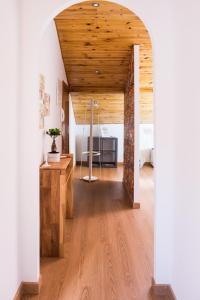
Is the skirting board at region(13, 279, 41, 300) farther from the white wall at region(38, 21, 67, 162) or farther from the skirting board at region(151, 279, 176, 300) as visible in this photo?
the white wall at region(38, 21, 67, 162)

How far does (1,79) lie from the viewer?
1558 mm

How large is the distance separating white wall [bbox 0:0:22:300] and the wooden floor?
0.43 meters

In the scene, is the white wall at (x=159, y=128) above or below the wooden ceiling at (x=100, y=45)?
below

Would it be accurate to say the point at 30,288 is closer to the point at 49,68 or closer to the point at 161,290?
the point at 161,290

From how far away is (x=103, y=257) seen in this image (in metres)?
2.63

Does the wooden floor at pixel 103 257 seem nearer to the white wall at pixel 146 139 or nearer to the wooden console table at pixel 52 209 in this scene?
the wooden console table at pixel 52 209

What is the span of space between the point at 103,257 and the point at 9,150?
1.48 m

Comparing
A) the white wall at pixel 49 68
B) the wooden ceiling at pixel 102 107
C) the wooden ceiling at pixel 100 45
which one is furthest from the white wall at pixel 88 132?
the white wall at pixel 49 68

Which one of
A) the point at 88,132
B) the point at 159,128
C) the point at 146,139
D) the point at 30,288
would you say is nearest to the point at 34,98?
the point at 159,128

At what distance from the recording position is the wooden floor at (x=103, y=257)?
2077mm

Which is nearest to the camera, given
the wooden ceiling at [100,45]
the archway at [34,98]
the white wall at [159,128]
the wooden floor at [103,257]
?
the white wall at [159,128]

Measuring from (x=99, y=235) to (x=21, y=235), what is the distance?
4.39 ft

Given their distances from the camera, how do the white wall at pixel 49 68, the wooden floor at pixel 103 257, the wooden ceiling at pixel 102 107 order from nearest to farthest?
the wooden floor at pixel 103 257 → the white wall at pixel 49 68 → the wooden ceiling at pixel 102 107

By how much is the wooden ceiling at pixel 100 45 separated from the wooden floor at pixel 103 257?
2.43 metres
